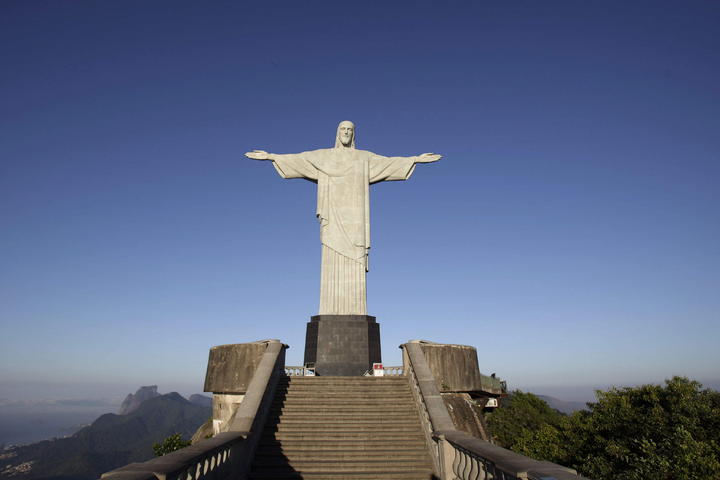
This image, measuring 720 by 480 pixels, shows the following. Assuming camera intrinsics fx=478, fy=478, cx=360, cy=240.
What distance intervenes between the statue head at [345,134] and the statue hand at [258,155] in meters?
2.92

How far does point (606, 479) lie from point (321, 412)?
30.5ft

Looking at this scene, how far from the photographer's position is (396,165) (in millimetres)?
19469

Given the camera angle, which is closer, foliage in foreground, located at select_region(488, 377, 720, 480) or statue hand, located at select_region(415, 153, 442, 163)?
foliage in foreground, located at select_region(488, 377, 720, 480)

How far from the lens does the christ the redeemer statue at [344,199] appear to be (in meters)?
17.8

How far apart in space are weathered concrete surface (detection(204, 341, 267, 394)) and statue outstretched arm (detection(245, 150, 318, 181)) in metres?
7.41

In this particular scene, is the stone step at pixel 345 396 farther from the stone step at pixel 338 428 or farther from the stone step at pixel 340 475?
the stone step at pixel 340 475

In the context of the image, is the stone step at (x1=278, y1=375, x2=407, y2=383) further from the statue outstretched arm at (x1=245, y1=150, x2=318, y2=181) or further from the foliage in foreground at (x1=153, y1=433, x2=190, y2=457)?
the statue outstretched arm at (x1=245, y1=150, x2=318, y2=181)

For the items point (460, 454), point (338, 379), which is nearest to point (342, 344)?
point (338, 379)

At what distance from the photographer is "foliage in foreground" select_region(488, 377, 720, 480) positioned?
12624mm

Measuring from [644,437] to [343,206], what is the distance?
12.6 meters

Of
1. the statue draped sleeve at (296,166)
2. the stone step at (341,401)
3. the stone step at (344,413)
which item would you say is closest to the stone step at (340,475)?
the stone step at (344,413)

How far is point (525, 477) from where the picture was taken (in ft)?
18.1

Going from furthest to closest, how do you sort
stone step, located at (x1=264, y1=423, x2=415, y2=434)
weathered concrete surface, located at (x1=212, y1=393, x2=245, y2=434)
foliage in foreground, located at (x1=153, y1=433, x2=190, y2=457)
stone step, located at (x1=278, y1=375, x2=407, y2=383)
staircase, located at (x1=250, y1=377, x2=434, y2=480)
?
foliage in foreground, located at (x1=153, y1=433, x2=190, y2=457) → weathered concrete surface, located at (x1=212, y1=393, x2=245, y2=434) → stone step, located at (x1=278, y1=375, x2=407, y2=383) → stone step, located at (x1=264, y1=423, x2=415, y2=434) → staircase, located at (x1=250, y1=377, x2=434, y2=480)

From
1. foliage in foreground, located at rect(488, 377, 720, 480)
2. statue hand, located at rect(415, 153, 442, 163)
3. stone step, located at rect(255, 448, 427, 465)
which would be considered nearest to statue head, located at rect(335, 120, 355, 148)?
statue hand, located at rect(415, 153, 442, 163)
